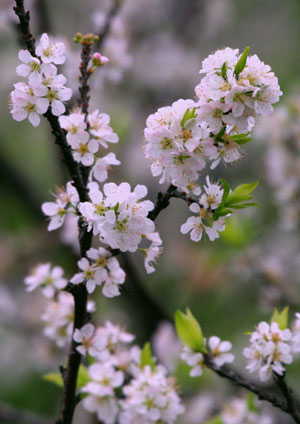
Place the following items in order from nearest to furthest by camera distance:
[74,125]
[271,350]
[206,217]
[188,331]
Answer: [206,217]
[74,125]
[271,350]
[188,331]

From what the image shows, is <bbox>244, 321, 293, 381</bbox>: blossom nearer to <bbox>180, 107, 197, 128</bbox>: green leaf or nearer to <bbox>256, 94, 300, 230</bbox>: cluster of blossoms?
<bbox>180, 107, 197, 128</bbox>: green leaf

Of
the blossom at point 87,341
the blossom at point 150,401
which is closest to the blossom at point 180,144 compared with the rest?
the blossom at point 87,341

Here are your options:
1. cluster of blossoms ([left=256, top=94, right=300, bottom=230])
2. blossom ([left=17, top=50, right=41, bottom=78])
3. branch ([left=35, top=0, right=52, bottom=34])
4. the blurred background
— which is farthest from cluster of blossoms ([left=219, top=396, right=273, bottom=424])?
branch ([left=35, top=0, right=52, bottom=34])

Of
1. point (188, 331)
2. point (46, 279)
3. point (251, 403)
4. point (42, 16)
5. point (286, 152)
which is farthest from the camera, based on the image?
point (286, 152)

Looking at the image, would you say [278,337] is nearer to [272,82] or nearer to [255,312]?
[272,82]

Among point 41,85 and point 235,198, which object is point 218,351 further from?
point 41,85

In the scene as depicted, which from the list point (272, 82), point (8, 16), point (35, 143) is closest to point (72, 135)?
point (272, 82)

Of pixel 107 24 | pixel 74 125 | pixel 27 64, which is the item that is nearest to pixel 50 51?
pixel 27 64
